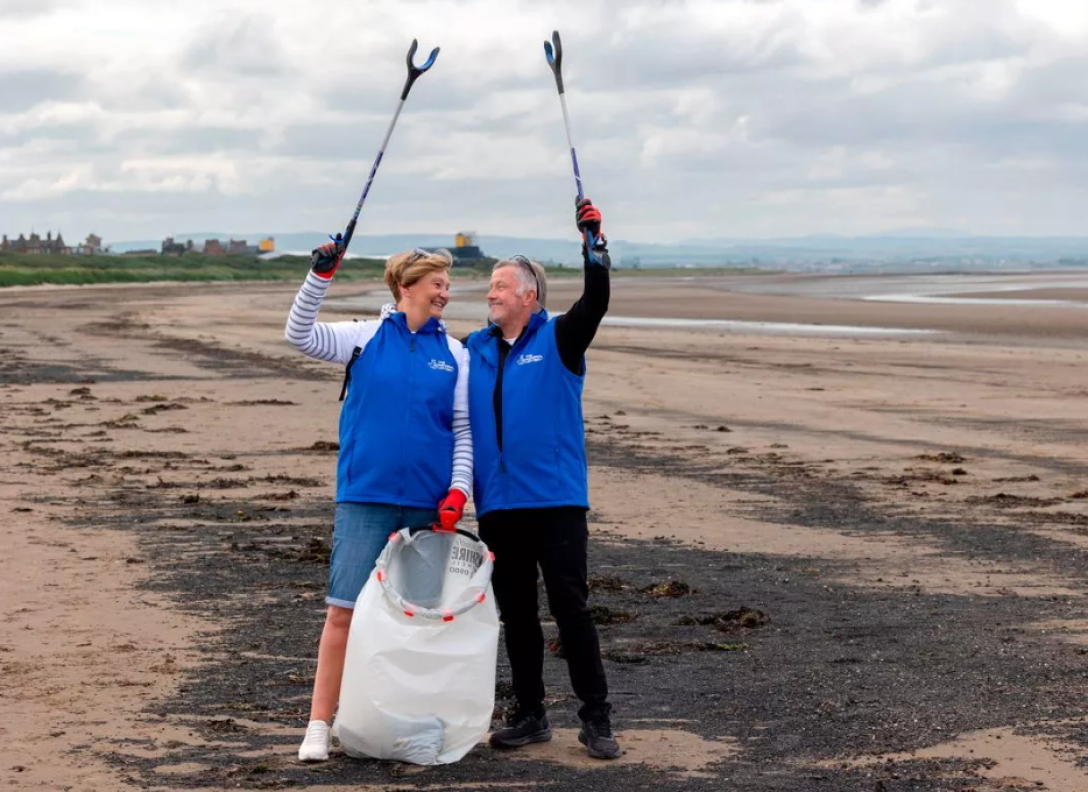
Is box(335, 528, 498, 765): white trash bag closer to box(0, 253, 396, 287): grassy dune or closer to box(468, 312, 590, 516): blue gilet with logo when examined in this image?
box(468, 312, 590, 516): blue gilet with logo

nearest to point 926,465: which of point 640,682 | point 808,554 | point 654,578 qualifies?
point 808,554

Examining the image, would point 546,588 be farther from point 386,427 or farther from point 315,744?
point 315,744

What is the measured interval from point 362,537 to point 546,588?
709 millimetres

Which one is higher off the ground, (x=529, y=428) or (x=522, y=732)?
(x=529, y=428)

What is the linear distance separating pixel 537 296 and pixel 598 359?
65.0ft

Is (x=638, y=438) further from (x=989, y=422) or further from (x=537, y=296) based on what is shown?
(x=537, y=296)

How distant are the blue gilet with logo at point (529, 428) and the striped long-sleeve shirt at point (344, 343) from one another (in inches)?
1.8

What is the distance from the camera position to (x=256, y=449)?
563 inches

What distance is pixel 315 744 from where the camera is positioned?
5.36 m

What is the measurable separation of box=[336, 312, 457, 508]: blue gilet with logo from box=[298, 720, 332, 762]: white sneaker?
0.80 meters

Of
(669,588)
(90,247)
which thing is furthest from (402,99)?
(90,247)

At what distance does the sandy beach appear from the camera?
5492 millimetres

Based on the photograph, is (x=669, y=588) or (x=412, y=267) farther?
(x=669, y=588)

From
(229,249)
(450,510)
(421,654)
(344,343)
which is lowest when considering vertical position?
(421,654)
